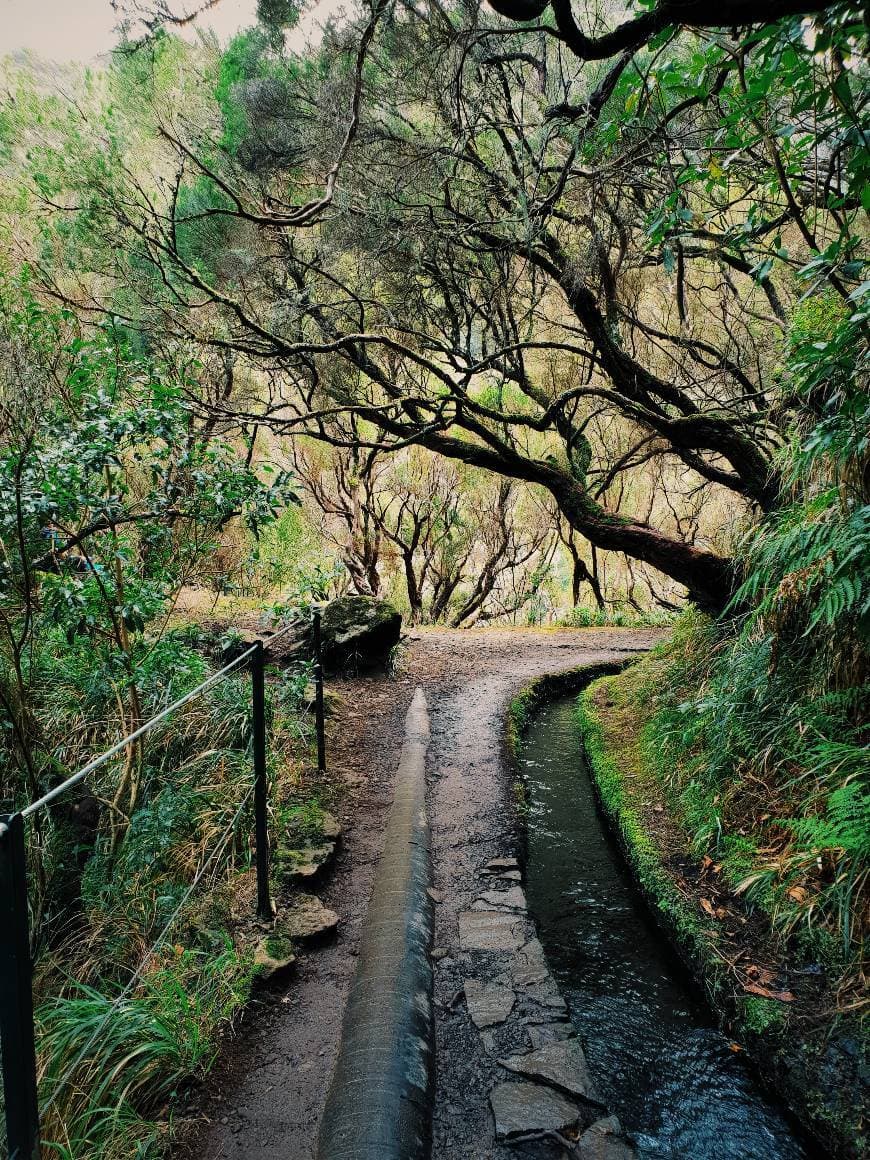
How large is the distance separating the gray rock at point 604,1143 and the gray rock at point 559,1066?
135mm

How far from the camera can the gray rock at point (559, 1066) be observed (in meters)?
2.59

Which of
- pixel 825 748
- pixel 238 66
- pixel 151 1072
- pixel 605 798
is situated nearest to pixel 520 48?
pixel 238 66

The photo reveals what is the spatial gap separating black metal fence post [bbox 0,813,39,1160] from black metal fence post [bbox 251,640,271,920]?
191cm

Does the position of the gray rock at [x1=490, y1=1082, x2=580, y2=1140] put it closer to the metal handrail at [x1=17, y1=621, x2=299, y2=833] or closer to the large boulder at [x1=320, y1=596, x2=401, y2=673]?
the metal handrail at [x1=17, y1=621, x2=299, y2=833]

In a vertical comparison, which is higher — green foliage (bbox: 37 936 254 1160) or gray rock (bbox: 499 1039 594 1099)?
green foliage (bbox: 37 936 254 1160)

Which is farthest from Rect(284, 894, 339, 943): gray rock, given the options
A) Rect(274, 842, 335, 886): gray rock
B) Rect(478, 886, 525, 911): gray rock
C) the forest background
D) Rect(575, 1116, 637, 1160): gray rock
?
Rect(575, 1116, 637, 1160): gray rock

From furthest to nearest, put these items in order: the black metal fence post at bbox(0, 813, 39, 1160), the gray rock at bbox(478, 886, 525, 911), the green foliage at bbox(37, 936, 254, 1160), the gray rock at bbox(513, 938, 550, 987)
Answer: the gray rock at bbox(478, 886, 525, 911) < the gray rock at bbox(513, 938, 550, 987) < the green foliage at bbox(37, 936, 254, 1160) < the black metal fence post at bbox(0, 813, 39, 1160)

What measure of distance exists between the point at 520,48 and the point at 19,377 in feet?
15.3

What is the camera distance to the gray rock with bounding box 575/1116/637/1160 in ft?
7.50

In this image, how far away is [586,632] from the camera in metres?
12.9

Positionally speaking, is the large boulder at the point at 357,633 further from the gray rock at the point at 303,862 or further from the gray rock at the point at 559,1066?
the gray rock at the point at 559,1066

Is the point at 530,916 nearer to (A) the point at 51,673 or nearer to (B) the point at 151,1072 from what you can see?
(B) the point at 151,1072

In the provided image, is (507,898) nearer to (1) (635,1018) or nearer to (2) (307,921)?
(1) (635,1018)

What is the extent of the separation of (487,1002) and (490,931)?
1.77 feet
